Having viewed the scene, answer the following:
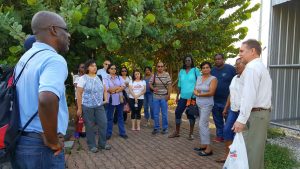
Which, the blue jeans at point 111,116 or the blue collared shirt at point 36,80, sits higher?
the blue collared shirt at point 36,80

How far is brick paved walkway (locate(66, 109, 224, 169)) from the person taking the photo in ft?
18.9

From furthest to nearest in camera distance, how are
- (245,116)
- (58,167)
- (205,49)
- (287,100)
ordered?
(205,49)
(287,100)
(245,116)
(58,167)

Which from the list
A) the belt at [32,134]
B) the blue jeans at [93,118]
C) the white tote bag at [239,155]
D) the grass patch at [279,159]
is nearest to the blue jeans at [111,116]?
the blue jeans at [93,118]

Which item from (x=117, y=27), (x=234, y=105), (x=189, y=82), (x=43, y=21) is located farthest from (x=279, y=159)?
(x=43, y=21)

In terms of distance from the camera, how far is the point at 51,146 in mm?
2256

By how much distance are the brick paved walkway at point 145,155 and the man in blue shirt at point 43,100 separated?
3493mm

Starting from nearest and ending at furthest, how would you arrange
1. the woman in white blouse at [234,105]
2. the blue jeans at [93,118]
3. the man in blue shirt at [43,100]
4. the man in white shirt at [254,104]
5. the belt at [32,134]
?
the man in blue shirt at [43,100] < the belt at [32,134] < the man in white shirt at [254,104] < the woman in white blouse at [234,105] < the blue jeans at [93,118]

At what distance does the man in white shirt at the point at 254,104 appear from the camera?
391 cm

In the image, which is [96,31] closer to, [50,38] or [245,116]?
[245,116]

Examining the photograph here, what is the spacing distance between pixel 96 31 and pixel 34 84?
5.83 metres

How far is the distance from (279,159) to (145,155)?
2392 millimetres

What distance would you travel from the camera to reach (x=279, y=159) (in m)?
5.68

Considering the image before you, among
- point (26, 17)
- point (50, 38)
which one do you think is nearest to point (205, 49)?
point (26, 17)

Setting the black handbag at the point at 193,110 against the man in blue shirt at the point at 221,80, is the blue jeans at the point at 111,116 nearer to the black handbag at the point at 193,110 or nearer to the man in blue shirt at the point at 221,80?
the black handbag at the point at 193,110
